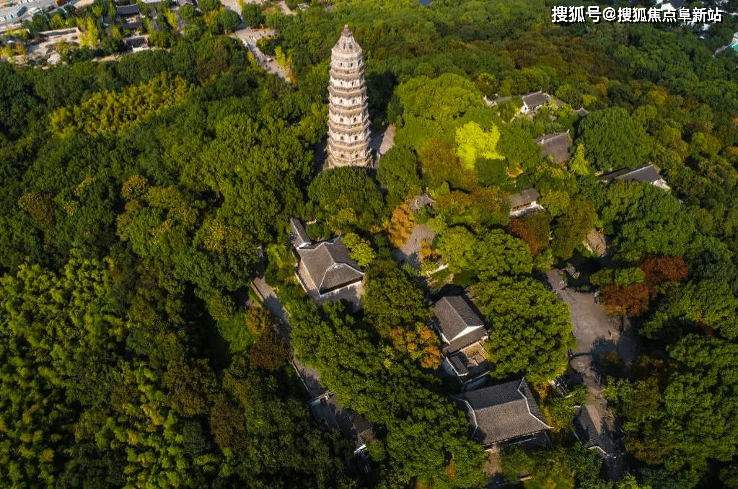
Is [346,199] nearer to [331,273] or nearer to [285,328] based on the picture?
[331,273]

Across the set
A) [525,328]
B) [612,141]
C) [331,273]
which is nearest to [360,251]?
[331,273]

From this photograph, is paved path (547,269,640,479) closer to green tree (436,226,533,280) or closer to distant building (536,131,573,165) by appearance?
green tree (436,226,533,280)

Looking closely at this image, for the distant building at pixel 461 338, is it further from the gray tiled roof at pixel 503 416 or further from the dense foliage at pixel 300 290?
the gray tiled roof at pixel 503 416

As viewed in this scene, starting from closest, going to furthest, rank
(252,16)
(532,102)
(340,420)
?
(340,420), (532,102), (252,16)

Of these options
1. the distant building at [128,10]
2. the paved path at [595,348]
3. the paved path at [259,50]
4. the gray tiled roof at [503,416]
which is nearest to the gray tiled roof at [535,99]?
the paved path at [595,348]

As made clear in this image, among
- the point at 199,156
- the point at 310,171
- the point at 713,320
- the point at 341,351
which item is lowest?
the point at 713,320

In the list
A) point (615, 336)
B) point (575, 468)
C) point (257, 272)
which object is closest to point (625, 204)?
point (615, 336)

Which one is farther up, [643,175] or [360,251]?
[360,251]

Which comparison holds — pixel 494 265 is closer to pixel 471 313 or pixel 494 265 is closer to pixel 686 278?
pixel 471 313
